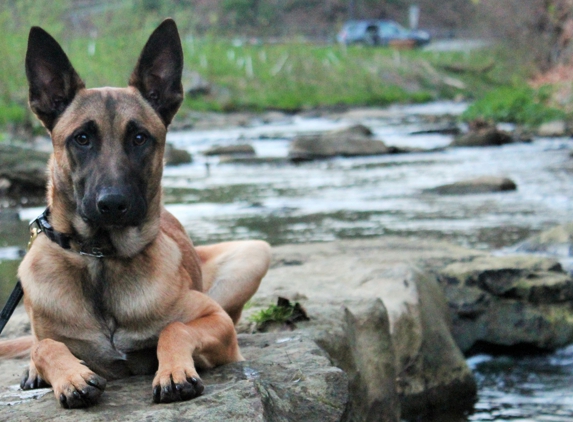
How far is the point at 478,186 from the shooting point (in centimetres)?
1575

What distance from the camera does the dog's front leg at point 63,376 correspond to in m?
3.69

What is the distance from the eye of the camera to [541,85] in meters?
28.9

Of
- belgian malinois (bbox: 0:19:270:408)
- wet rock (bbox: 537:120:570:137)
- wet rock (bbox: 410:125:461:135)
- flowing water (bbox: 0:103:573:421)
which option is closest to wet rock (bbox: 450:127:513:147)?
flowing water (bbox: 0:103:573:421)

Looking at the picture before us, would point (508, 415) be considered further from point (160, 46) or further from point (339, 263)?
point (160, 46)

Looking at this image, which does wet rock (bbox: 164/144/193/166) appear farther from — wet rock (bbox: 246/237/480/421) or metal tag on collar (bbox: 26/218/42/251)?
metal tag on collar (bbox: 26/218/42/251)

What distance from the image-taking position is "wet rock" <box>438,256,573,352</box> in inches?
300

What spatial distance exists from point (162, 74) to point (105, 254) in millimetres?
1099

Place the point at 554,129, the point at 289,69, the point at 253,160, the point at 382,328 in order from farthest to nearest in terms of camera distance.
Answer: the point at 289,69, the point at 554,129, the point at 253,160, the point at 382,328

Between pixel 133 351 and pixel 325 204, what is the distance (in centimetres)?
1071

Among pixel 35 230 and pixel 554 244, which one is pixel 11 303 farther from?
pixel 554 244

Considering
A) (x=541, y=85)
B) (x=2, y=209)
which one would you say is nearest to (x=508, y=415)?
(x=2, y=209)

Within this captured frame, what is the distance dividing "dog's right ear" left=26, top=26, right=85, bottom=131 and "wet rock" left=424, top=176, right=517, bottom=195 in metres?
12.0

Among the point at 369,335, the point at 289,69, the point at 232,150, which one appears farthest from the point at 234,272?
the point at 289,69

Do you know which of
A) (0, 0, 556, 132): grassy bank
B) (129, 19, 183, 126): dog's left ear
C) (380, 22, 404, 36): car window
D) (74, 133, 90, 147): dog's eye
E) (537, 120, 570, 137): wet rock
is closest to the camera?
(74, 133, 90, 147): dog's eye
